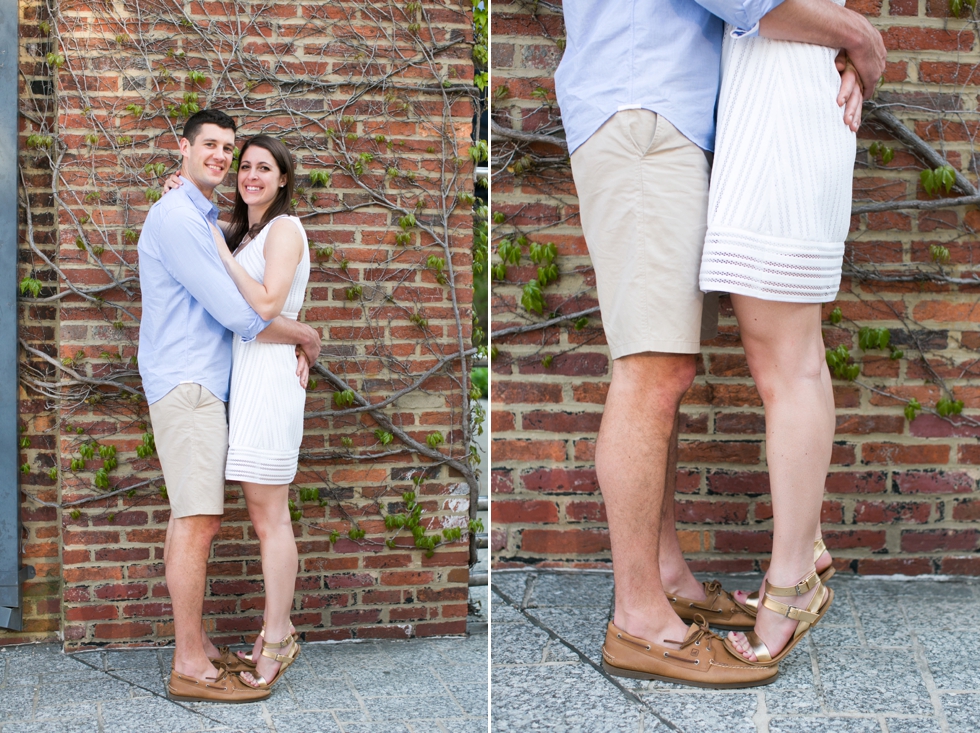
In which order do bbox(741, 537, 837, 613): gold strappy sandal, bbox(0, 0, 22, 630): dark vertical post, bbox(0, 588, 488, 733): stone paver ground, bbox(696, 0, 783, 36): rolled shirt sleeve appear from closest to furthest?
bbox(696, 0, 783, 36): rolled shirt sleeve, bbox(741, 537, 837, 613): gold strappy sandal, bbox(0, 588, 488, 733): stone paver ground, bbox(0, 0, 22, 630): dark vertical post

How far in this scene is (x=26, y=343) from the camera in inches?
117

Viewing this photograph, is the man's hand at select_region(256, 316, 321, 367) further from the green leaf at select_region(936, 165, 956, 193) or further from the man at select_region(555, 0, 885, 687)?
the green leaf at select_region(936, 165, 956, 193)

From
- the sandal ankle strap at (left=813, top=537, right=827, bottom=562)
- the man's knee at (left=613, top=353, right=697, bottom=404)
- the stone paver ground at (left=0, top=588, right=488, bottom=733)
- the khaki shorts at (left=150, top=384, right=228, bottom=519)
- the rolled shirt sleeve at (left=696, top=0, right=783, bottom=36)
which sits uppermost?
the rolled shirt sleeve at (left=696, top=0, right=783, bottom=36)

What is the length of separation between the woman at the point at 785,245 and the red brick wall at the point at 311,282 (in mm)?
1539

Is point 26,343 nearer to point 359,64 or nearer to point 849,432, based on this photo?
point 359,64

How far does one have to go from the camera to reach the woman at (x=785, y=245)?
172 cm

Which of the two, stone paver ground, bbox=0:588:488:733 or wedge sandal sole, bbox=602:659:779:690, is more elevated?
wedge sandal sole, bbox=602:659:779:690

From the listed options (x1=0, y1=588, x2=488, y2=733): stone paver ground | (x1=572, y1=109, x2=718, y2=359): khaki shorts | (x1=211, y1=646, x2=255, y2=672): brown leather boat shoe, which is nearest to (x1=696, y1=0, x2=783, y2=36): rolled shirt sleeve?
(x1=572, y1=109, x2=718, y2=359): khaki shorts

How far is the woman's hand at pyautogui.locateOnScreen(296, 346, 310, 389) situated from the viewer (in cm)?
270

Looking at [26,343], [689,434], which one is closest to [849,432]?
[689,434]

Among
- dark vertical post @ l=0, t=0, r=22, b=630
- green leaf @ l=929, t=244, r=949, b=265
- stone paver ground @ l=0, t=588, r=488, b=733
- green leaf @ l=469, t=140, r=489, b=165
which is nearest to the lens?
stone paver ground @ l=0, t=588, r=488, b=733

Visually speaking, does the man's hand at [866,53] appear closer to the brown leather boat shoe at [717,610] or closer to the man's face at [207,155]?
the brown leather boat shoe at [717,610]

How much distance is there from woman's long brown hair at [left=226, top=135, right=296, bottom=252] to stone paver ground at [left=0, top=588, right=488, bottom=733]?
4.70 ft

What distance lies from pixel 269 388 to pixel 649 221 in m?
1.35
